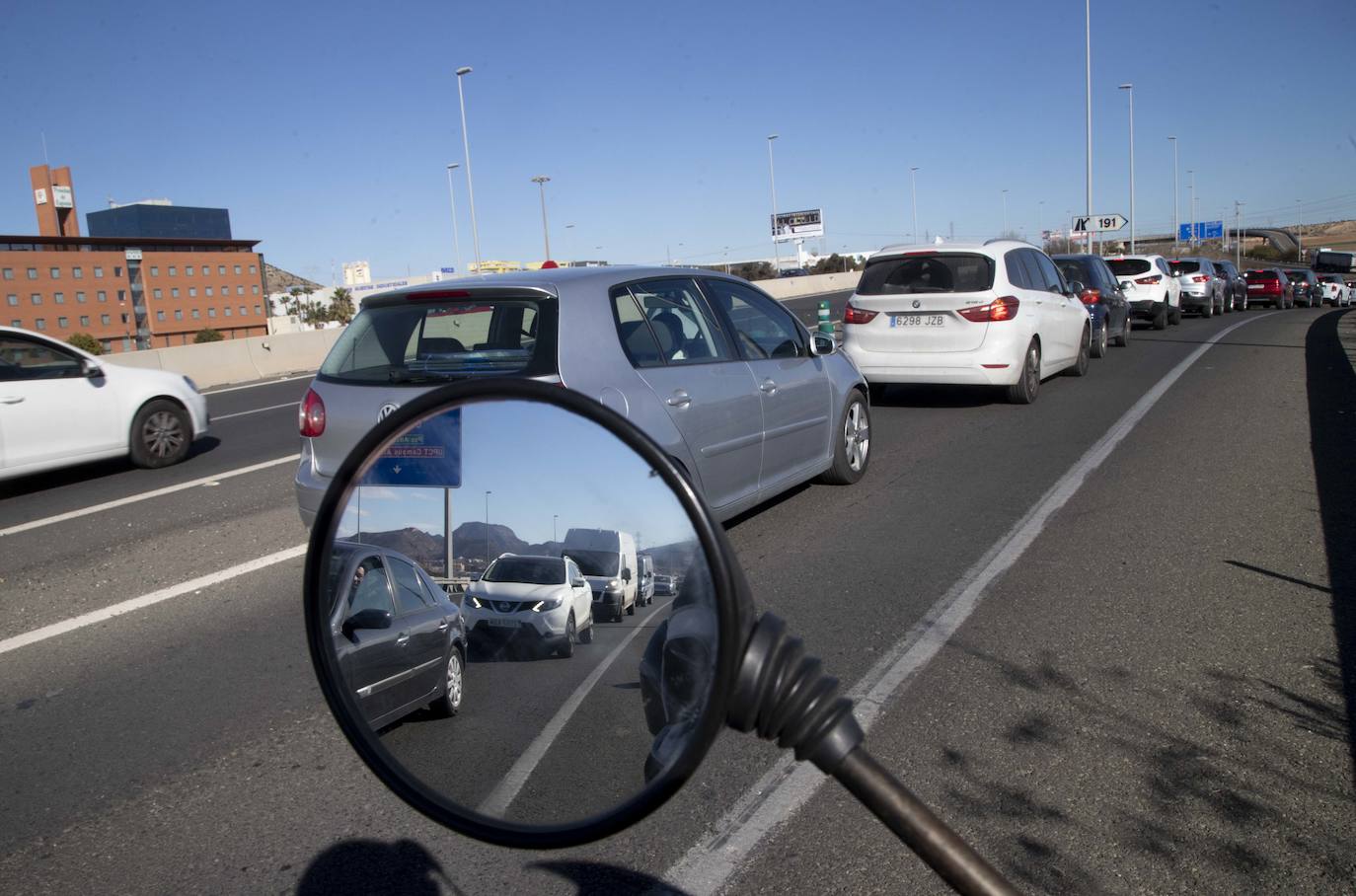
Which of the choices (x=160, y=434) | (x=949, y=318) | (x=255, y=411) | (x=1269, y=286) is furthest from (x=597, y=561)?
(x=1269, y=286)

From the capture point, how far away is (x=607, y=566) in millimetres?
1281

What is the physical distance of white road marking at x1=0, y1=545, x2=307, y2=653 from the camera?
18.1 feet

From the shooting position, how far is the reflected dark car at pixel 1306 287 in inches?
1660

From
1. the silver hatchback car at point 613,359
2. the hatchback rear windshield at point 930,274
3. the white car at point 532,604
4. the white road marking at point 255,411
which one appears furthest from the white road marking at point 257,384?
the white car at point 532,604

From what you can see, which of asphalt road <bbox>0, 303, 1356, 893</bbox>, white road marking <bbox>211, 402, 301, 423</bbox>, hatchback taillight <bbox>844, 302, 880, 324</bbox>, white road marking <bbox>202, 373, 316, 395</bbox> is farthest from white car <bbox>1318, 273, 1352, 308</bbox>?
asphalt road <bbox>0, 303, 1356, 893</bbox>

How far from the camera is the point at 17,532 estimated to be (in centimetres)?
807

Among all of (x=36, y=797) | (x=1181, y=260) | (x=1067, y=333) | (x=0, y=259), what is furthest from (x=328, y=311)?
(x=36, y=797)

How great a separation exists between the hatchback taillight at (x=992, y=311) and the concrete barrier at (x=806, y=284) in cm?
3853

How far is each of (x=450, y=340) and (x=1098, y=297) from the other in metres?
15.1

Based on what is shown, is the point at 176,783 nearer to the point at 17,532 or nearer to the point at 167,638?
the point at 167,638

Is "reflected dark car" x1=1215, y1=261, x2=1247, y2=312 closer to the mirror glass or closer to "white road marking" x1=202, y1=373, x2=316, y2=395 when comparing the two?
"white road marking" x1=202, y1=373, x2=316, y2=395

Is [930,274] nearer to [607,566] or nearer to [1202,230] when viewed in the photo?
[607,566]

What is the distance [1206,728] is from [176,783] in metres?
3.76

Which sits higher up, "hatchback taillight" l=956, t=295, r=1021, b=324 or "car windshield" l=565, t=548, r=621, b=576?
"car windshield" l=565, t=548, r=621, b=576
